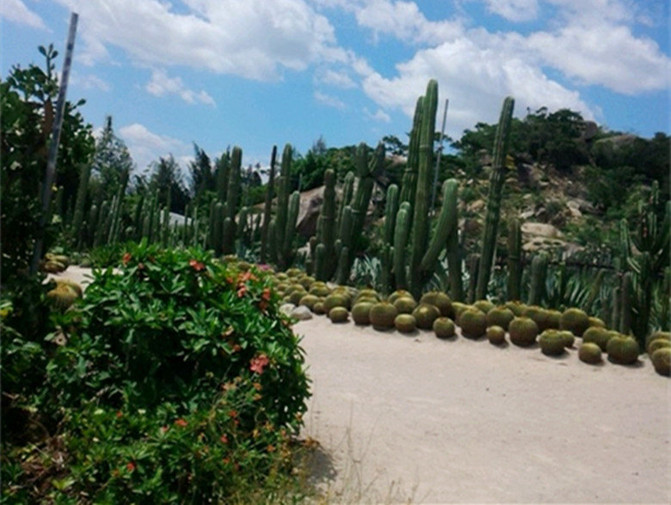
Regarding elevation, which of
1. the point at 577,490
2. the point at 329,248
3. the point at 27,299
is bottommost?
the point at 577,490

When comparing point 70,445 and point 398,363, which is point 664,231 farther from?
point 70,445

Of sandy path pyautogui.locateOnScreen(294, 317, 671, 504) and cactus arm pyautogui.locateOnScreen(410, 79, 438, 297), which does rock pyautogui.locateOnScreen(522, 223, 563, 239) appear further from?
sandy path pyautogui.locateOnScreen(294, 317, 671, 504)

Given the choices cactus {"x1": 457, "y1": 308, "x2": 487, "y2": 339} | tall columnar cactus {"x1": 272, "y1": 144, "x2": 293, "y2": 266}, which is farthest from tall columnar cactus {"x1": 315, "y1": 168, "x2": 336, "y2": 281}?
cactus {"x1": 457, "y1": 308, "x2": 487, "y2": 339}

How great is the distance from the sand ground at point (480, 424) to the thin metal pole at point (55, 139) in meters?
1.86

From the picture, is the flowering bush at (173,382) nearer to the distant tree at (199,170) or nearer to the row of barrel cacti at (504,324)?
the row of barrel cacti at (504,324)

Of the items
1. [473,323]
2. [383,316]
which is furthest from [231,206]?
[473,323]

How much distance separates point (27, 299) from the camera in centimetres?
355

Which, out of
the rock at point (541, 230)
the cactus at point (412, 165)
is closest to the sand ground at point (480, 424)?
the cactus at point (412, 165)

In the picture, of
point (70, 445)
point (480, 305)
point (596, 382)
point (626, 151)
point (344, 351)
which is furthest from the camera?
point (626, 151)

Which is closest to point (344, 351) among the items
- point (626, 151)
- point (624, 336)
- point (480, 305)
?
point (480, 305)

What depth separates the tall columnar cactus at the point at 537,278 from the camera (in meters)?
10.2

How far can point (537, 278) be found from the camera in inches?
403

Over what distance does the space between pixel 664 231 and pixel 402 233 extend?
11.9 feet

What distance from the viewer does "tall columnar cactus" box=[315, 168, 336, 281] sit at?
13.6 meters
